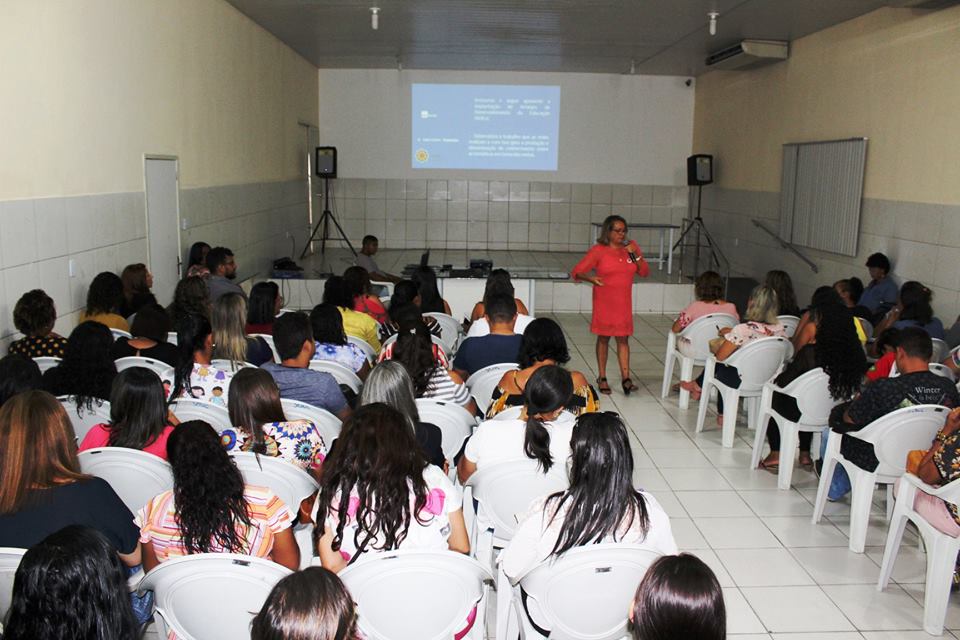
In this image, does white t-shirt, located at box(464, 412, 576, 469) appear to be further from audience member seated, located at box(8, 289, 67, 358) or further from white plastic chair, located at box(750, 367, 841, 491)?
audience member seated, located at box(8, 289, 67, 358)

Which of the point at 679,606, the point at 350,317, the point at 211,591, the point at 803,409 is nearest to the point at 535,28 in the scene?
the point at 350,317

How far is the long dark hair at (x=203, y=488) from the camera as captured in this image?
2.44m

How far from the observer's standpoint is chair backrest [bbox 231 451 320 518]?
2971 mm

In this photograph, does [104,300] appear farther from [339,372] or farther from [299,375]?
Answer: [299,375]

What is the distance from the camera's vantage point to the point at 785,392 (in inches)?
193

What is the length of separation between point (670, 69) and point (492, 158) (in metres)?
3.13

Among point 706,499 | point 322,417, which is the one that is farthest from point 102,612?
point 706,499

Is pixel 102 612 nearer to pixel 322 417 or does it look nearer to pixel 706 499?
pixel 322 417

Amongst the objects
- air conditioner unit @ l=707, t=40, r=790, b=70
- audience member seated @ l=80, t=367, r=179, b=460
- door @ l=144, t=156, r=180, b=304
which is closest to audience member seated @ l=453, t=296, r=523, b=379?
audience member seated @ l=80, t=367, r=179, b=460

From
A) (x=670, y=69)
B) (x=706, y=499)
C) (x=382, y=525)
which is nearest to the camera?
(x=382, y=525)

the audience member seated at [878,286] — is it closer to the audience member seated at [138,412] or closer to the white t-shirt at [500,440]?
the white t-shirt at [500,440]

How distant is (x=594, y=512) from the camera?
8.19 feet

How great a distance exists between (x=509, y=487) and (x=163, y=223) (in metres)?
4.97

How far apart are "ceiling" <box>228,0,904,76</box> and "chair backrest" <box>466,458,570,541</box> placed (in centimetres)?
589
